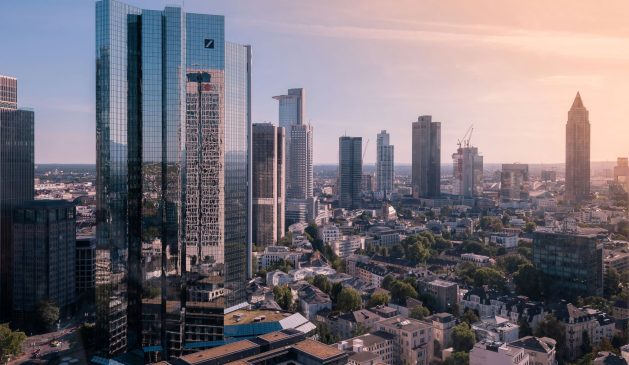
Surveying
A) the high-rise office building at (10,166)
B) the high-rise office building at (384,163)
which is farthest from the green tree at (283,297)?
the high-rise office building at (384,163)

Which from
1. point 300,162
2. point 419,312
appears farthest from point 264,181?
point 300,162

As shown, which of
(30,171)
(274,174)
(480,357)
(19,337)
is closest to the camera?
(480,357)

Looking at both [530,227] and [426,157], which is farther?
[426,157]

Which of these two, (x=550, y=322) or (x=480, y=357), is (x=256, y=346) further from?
(x=550, y=322)

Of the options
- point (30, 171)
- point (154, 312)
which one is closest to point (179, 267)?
point (154, 312)

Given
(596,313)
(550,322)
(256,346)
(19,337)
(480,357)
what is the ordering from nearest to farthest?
(256,346), (480,357), (19,337), (550,322), (596,313)

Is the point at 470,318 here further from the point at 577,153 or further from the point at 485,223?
the point at 577,153
